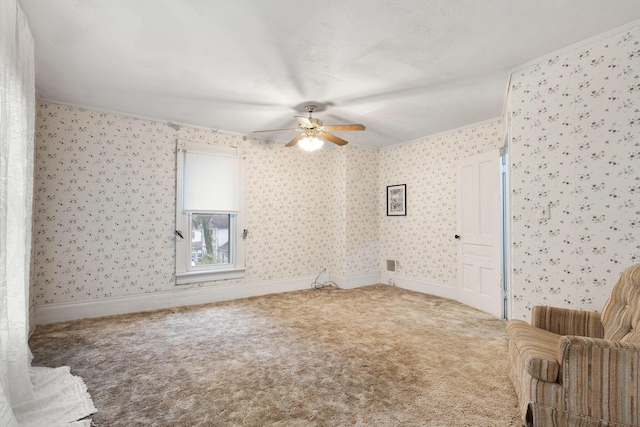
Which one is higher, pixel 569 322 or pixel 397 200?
pixel 397 200

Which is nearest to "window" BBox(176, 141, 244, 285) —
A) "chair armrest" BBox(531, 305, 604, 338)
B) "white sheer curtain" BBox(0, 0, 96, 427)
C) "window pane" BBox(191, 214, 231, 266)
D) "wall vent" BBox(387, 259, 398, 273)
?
"window pane" BBox(191, 214, 231, 266)

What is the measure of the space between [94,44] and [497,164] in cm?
449

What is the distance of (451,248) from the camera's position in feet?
16.1

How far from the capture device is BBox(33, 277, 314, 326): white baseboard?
12.2ft

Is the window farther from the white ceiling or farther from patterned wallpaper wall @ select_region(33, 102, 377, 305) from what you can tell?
the white ceiling

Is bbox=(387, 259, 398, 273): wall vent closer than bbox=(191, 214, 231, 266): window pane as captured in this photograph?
No

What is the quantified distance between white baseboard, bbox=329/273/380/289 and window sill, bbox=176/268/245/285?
1.79m

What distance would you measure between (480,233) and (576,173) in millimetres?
1835

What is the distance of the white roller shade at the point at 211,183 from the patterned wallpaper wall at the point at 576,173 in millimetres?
3856

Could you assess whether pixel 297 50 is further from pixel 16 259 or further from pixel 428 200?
pixel 428 200

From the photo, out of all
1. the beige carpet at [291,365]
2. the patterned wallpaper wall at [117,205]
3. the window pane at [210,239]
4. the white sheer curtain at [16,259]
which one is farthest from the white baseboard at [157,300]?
the white sheer curtain at [16,259]

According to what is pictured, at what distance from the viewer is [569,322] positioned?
86.2 inches

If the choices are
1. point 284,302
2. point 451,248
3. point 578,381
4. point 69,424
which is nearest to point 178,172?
point 284,302

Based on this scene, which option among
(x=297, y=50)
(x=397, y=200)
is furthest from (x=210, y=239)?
(x=397, y=200)
